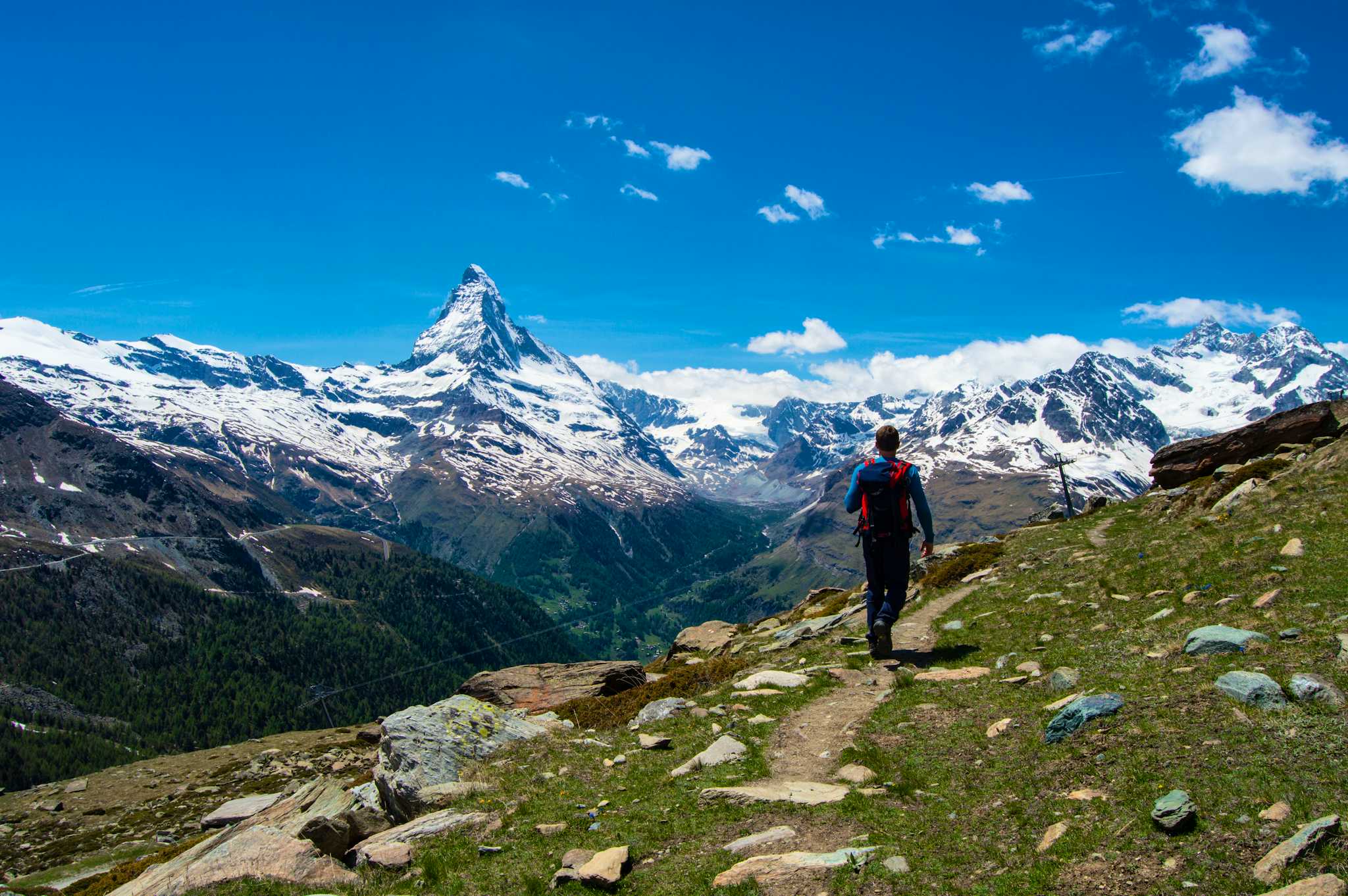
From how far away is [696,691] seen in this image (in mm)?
22531

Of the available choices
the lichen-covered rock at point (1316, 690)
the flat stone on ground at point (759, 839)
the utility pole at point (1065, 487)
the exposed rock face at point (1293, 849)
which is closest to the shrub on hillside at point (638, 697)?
the flat stone on ground at point (759, 839)

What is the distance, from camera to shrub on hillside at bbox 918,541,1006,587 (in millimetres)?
33344

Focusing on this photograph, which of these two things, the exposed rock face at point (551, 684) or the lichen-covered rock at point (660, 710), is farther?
the exposed rock face at point (551, 684)

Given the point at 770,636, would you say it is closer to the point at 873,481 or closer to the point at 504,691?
the point at 504,691

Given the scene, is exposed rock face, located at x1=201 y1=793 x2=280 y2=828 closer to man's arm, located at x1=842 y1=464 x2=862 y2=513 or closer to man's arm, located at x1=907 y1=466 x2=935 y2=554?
man's arm, located at x1=842 y1=464 x2=862 y2=513

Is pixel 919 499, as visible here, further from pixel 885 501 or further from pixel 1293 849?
pixel 1293 849

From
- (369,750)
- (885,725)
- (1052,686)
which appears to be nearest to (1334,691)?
(1052,686)

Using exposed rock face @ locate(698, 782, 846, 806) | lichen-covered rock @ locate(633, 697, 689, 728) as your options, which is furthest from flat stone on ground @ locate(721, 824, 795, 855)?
lichen-covered rock @ locate(633, 697, 689, 728)

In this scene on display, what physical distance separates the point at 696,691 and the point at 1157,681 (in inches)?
526

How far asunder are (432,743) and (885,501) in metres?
12.6

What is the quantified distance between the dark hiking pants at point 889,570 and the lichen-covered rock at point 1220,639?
646 centimetres

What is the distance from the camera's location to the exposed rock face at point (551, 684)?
100 ft

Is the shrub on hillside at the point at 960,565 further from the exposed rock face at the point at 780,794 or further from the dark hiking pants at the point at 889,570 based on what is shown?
the exposed rock face at the point at 780,794

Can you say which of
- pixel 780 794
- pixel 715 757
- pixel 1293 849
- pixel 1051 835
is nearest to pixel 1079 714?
pixel 1051 835
